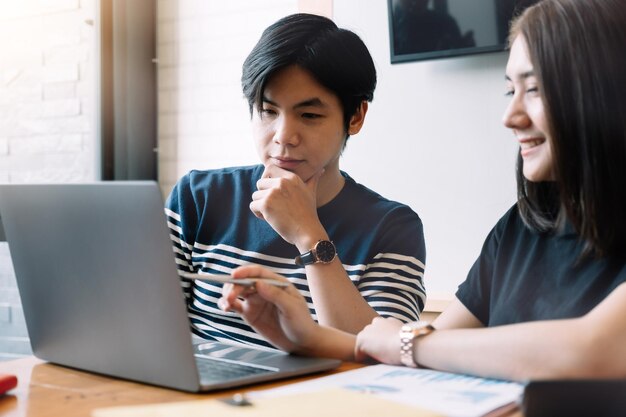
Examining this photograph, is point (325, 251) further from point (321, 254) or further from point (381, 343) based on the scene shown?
point (381, 343)

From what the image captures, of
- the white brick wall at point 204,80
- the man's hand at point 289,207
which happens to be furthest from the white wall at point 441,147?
the man's hand at point 289,207

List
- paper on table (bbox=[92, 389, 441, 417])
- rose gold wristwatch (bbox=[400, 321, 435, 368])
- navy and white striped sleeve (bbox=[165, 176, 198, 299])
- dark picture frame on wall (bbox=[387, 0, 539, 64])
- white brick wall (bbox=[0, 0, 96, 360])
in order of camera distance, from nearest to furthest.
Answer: paper on table (bbox=[92, 389, 441, 417]) < rose gold wristwatch (bbox=[400, 321, 435, 368]) < navy and white striped sleeve (bbox=[165, 176, 198, 299]) < dark picture frame on wall (bbox=[387, 0, 539, 64]) < white brick wall (bbox=[0, 0, 96, 360])

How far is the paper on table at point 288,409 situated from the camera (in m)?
0.66

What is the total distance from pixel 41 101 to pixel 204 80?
54 centimetres

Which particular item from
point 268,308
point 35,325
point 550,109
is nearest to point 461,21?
point 550,109

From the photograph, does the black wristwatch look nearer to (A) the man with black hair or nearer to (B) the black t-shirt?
(A) the man with black hair

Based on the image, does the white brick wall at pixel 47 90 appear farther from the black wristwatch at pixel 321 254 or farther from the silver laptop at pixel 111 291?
the silver laptop at pixel 111 291

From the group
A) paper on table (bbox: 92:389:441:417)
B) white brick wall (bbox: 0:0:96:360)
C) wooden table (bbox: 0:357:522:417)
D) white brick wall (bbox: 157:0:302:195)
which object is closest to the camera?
paper on table (bbox: 92:389:441:417)

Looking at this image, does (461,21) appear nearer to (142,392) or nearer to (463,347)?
(463,347)

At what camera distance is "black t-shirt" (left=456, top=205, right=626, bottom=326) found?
40.9 inches

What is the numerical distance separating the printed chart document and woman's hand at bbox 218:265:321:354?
116 millimetres

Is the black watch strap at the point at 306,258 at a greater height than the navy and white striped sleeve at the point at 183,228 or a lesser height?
lesser

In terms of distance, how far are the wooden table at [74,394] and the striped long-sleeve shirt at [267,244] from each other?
1.51 feet

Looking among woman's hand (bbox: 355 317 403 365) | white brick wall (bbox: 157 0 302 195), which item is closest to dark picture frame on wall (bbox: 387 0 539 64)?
white brick wall (bbox: 157 0 302 195)
